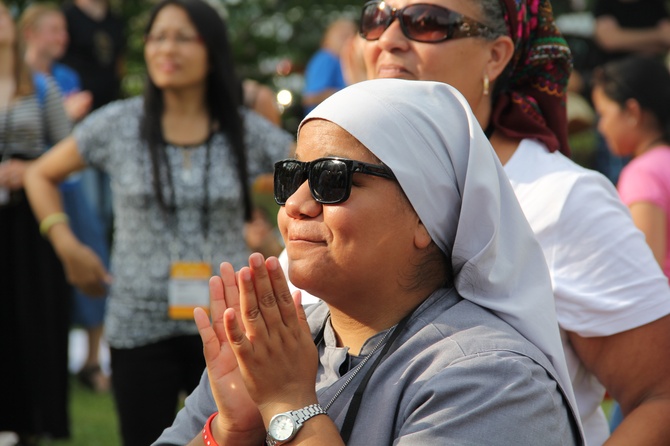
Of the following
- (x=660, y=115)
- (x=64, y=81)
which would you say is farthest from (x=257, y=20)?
(x=660, y=115)

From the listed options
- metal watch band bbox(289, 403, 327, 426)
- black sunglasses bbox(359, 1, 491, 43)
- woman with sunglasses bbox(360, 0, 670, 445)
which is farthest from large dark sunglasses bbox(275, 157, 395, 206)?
black sunglasses bbox(359, 1, 491, 43)

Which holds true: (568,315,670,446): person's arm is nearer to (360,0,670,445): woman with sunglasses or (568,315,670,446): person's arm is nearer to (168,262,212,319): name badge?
(360,0,670,445): woman with sunglasses

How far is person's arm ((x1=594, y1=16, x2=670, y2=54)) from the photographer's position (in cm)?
938

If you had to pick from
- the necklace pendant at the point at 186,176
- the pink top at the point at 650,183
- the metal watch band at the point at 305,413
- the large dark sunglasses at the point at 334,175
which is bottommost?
the pink top at the point at 650,183

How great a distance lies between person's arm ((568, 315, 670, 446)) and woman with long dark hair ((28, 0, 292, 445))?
2524 mm

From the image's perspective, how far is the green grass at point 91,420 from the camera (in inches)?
273

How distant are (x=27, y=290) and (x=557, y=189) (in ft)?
15.2

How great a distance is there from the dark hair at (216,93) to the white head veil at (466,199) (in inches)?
111

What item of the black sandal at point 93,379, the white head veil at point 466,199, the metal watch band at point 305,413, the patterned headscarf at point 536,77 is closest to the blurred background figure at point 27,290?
the black sandal at point 93,379

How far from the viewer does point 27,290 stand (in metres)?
6.72

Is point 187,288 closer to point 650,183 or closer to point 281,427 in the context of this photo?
point 650,183

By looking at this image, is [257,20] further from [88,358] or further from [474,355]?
[474,355]

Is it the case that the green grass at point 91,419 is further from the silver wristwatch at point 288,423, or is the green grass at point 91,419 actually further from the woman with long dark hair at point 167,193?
the silver wristwatch at point 288,423

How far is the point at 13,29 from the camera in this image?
23.6ft
